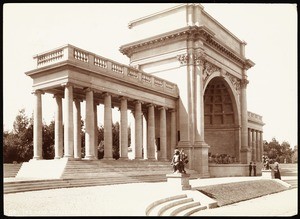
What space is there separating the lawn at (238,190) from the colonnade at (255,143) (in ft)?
94.2

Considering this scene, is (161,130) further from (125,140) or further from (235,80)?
(235,80)

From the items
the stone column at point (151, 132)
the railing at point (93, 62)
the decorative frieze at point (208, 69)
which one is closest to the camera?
the railing at point (93, 62)

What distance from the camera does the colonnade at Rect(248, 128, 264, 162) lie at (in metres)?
60.6

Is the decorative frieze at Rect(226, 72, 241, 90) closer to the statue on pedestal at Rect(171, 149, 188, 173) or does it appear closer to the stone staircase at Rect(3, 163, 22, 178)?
the statue on pedestal at Rect(171, 149, 188, 173)

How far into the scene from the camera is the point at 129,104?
1469 inches

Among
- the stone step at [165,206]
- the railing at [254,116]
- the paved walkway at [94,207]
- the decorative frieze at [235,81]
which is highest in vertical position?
the decorative frieze at [235,81]

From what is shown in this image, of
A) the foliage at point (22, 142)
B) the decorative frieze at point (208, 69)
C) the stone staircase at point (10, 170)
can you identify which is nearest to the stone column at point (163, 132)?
the decorative frieze at point (208, 69)

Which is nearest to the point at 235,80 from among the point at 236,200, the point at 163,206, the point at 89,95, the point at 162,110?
the point at 162,110

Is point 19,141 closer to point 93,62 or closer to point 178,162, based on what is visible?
point 93,62

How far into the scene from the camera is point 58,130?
94.9ft

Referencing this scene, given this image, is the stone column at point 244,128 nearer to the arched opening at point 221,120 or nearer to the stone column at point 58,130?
the arched opening at point 221,120

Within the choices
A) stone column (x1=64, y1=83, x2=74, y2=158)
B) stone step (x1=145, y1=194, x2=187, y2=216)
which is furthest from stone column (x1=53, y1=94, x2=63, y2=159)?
stone step (x1=145, y1=194, x2=187, y2=216)

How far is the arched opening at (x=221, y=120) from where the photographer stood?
4788cm

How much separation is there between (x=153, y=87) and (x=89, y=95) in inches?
340
